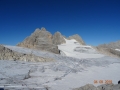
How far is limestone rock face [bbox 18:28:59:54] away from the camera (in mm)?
24250

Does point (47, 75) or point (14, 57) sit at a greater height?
point (14, 57)

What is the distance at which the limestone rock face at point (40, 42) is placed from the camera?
24.2 meters

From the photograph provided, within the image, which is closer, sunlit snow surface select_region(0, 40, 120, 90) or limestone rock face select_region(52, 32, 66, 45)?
sunlit snow surface select_region(0, 40, 120, 90)

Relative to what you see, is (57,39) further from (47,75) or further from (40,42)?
(47,75)

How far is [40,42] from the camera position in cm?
2523

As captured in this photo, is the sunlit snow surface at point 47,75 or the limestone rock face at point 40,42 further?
the limestone rock face at point 40,42

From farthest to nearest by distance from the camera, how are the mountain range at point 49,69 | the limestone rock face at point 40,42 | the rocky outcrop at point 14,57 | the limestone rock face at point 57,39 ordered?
the limestone rock face at point 57,39 < the limestone rock face at point 40,42 < the rocky outcrop at point 14,57 < the mountain range at point 49,69

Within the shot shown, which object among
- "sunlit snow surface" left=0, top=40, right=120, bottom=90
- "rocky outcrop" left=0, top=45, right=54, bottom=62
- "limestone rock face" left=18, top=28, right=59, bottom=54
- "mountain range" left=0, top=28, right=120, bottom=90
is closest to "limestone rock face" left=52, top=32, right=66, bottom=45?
"mountain range" left=0, top=28, right=120, bottom=90

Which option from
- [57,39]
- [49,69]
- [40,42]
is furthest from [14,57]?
[57,39]

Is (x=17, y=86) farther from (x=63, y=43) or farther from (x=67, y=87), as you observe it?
(x=63, y=43)

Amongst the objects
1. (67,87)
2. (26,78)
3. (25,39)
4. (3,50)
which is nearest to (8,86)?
(26,78)

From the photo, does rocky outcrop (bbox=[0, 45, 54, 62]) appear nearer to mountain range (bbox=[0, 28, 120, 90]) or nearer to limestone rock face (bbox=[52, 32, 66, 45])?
mountain range (bbox=[0, 28, 120, 90])

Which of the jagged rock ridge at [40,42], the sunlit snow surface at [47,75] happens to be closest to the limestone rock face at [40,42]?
the jagged rock ridge at [40,42]

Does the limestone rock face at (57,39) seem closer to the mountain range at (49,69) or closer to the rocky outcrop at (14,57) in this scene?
the mountain range at (49,69)
